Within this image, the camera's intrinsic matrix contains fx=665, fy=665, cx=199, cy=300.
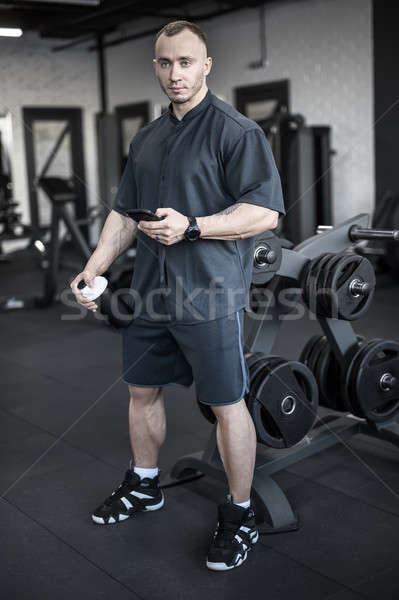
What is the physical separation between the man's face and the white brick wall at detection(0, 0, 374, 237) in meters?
4.81

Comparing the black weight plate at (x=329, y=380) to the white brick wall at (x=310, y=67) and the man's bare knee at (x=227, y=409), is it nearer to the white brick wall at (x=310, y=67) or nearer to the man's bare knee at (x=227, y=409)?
the man's bare knee at (x=227, y=409)

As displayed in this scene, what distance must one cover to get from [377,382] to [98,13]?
18.1ft

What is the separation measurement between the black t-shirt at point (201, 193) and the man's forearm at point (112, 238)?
103mm

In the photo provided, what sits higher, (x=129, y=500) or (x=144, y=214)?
(x=144, y=214)

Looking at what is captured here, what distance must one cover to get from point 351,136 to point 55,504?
5128mm

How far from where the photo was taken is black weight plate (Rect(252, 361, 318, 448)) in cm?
186

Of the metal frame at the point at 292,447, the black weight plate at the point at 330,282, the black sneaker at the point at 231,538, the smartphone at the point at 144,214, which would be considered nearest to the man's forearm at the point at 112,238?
the smartphone at the point at 144,214

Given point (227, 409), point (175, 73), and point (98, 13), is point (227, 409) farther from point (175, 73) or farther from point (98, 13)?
point (98, 13)

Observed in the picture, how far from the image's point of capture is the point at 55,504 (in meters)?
2.00

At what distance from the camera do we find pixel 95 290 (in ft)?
5.49

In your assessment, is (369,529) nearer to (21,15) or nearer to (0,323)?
(0,323)

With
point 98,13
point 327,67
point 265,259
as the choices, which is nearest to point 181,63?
point 265,259

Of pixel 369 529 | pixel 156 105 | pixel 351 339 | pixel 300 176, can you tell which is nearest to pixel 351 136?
pixel 300 176

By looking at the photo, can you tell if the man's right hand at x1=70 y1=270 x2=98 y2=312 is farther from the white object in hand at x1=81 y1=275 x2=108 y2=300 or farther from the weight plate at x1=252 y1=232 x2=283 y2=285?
the weight plate at x1=252 y1=232 x2=283 y2=285
